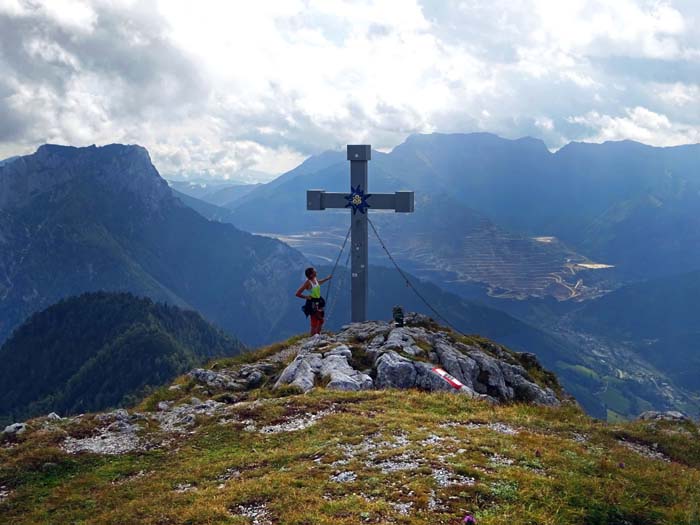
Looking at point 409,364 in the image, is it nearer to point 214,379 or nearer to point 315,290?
point 315,290

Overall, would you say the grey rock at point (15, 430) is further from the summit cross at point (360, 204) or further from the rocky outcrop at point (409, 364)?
the summit cross at point (360, 204)

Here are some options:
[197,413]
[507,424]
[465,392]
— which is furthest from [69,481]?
[465,392]

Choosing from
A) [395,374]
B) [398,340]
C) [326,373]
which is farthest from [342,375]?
[398,340]

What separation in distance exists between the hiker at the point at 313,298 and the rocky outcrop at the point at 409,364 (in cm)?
110

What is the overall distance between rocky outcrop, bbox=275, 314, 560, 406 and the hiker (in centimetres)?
110

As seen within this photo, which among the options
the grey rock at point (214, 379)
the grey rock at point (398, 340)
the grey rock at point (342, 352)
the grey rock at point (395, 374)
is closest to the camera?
the grey rock at point (395, 374)

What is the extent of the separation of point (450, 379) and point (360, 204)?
13.9m

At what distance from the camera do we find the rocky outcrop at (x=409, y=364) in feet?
70.8

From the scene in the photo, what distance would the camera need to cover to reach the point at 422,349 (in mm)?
25297

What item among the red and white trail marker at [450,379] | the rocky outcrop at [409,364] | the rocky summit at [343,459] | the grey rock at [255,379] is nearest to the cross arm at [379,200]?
the rocky outcrop at [409,364]

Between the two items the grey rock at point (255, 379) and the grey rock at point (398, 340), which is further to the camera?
the grey rock at point (398, 340)

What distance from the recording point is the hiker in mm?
26414

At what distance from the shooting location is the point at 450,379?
71.2 feet

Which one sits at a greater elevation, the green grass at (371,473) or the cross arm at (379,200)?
the cross arm at (379,200)
